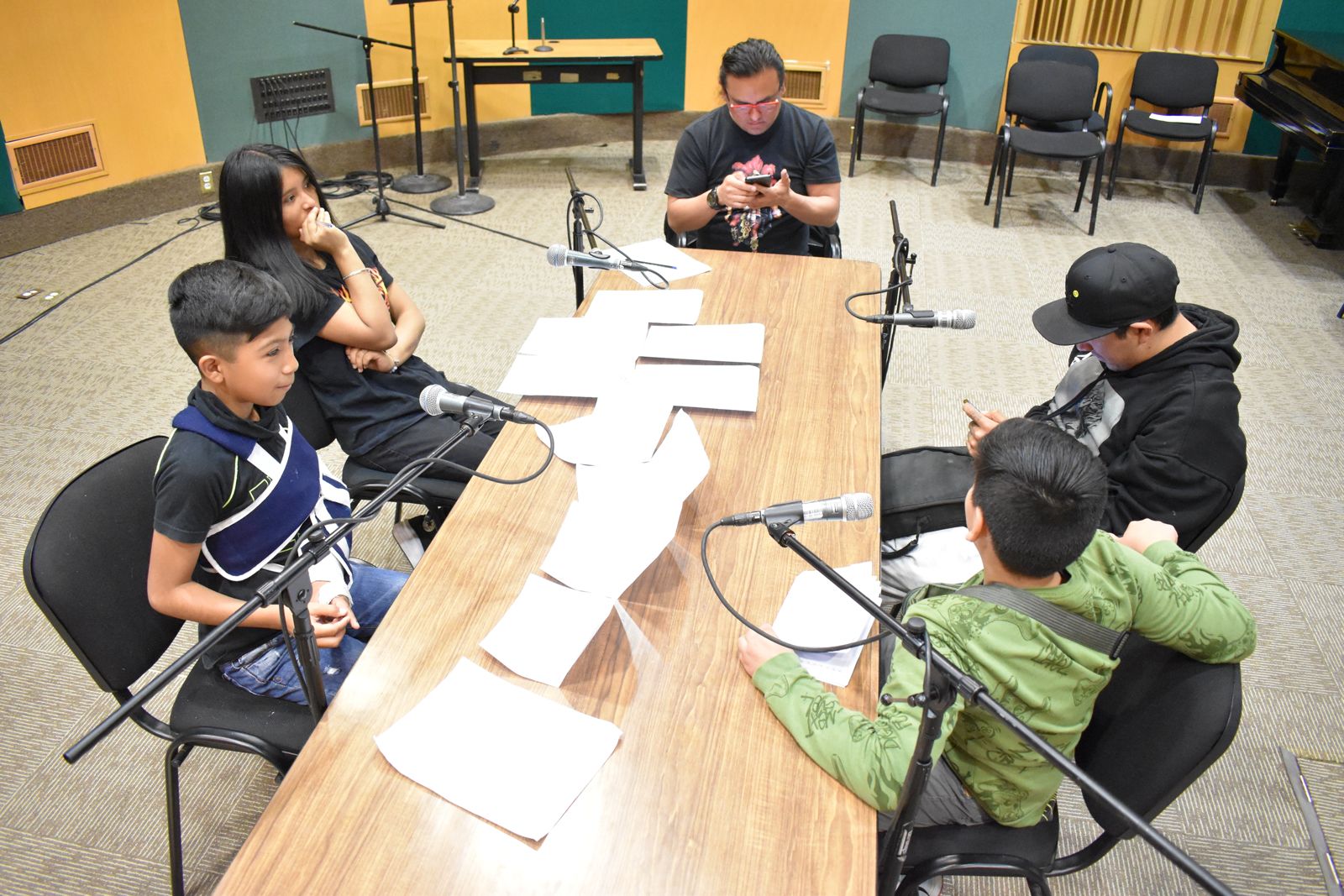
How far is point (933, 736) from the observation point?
40.4 inches

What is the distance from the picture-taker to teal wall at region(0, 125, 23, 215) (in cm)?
439

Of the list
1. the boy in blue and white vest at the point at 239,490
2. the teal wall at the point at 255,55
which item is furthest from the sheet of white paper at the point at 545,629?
the teal wall at the point at 255,55

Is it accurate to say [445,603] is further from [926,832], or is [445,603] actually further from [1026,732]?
[1026,732]

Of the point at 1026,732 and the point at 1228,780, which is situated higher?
the point at 1026,732

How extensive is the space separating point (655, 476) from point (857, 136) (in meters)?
4.70

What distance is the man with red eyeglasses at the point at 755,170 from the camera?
2.89 m

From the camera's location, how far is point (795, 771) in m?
1.25

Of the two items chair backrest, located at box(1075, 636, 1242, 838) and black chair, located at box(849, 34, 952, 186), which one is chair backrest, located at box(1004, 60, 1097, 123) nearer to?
black chair, located at box(849, 34, 952, 186)

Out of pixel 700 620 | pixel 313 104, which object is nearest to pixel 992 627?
pixel 700 620

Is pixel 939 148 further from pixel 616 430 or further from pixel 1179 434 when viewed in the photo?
pixel 616 430

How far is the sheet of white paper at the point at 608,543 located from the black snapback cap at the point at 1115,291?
885mm

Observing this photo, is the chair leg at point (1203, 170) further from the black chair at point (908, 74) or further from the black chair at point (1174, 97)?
the black chair at point (908, 74)

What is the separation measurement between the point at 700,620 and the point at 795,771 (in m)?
0.31

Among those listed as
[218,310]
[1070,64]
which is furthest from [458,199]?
[218,310]
